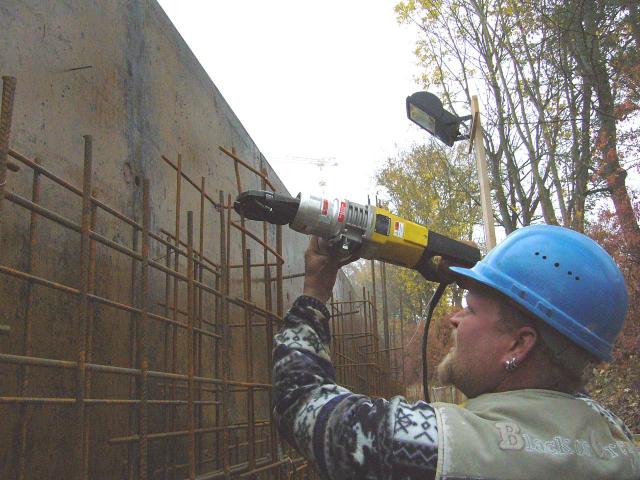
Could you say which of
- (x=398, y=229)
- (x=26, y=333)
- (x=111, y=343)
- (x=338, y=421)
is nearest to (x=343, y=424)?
(x=338, y=421)

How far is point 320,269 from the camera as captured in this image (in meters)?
1.72

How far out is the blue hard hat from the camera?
5.10 feet

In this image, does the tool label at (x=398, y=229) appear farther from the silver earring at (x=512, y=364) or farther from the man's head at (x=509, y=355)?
the silver earring at (x=512, y=364)

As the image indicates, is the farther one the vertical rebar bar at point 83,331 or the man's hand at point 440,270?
the man's hand at point 440,270

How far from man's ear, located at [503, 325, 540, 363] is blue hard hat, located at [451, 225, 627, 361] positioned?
1.9 inches

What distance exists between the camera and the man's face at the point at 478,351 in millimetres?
1593

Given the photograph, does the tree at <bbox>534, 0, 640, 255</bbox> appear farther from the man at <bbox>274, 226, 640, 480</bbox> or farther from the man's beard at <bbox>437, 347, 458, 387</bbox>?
the man's beard at <bbox>437, 347, 458, 387</bbox>

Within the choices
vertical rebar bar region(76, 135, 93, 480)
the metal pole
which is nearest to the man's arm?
vertical rebar bar region(76, 135, 93, 480)

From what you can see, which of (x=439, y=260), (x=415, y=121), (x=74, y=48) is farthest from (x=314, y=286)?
(x=415, y=121)

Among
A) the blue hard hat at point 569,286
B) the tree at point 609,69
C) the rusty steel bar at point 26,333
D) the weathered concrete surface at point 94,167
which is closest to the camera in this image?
the blue hard hat at point 569,286

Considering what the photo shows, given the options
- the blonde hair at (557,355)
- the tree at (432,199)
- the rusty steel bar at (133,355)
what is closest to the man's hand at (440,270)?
the blonde hair at (557,355)

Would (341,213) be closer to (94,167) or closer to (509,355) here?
(509,355)

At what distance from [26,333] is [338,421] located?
3.85ft

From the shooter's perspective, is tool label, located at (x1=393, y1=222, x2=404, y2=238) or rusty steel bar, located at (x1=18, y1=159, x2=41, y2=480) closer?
tool label, located at (x1=393, y1=222, x2=404, y2=238)
